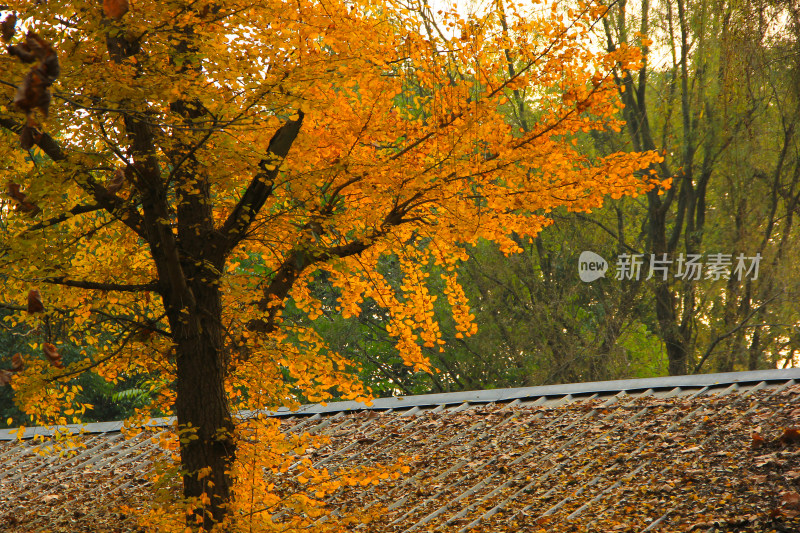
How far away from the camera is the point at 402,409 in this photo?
766cm

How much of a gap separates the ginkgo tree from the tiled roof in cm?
93

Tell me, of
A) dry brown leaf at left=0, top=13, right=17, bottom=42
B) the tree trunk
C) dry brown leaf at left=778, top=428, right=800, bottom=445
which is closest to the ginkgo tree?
the tree trunk

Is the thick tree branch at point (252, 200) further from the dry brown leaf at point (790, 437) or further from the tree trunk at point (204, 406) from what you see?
the dry brown leaf at point (790, 437)

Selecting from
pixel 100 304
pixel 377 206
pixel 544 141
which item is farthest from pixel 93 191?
pixel 544 141

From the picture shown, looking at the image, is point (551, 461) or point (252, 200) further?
point (551, 461)

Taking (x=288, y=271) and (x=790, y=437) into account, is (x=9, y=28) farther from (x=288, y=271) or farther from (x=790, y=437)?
(x=790, y=437)

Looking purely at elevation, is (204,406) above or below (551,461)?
above

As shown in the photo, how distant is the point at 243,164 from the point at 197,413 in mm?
1625

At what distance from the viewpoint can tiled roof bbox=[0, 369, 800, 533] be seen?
429cm

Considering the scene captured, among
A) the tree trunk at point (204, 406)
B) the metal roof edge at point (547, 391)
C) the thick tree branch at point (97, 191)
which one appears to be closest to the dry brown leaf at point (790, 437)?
the metal roof edge at point (547, 391)

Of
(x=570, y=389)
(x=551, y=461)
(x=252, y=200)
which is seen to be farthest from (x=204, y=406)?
(x=570, y=389)

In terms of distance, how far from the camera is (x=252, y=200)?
14.3 ft

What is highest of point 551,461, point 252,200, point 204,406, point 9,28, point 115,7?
point 9,28

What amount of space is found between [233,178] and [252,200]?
36 cm
